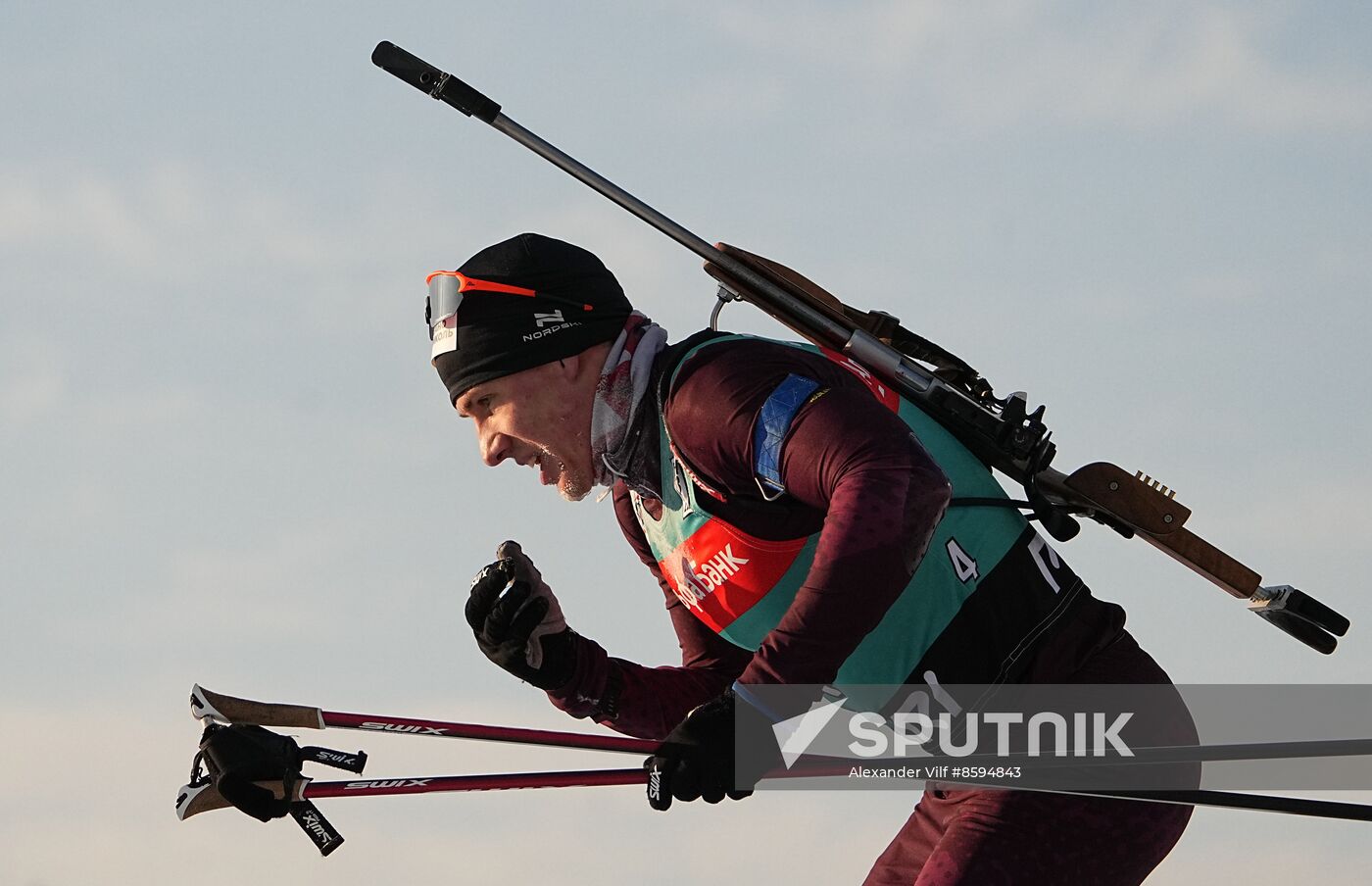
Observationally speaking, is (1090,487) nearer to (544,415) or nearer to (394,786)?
(544,415)

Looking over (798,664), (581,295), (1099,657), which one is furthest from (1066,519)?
(581,295)

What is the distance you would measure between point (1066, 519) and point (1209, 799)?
759mm

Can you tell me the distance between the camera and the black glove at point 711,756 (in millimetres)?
3482

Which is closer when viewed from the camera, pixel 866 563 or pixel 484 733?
pixel 866 563

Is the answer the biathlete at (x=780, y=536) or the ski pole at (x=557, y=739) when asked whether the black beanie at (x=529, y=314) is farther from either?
the ski pole at (x=557, y=739)

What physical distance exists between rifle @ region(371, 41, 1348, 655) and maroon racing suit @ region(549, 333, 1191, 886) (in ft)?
1.12

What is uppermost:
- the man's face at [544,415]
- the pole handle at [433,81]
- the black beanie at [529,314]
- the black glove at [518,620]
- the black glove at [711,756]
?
the pole handle at [433,81]

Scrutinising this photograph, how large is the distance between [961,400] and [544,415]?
1.02 metres

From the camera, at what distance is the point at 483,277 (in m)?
4.29

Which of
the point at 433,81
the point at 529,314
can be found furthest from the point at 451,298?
the point at 433,81

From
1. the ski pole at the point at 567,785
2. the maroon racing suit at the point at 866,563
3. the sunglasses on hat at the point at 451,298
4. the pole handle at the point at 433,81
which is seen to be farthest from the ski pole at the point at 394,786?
the pole handle at the point at 433,81

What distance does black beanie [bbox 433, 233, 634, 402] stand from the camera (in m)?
4.17

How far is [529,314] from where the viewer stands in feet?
13.7

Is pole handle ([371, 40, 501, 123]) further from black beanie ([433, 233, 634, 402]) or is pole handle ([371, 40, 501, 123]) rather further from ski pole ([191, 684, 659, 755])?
ski pole ([191, 684, 659, 755])
